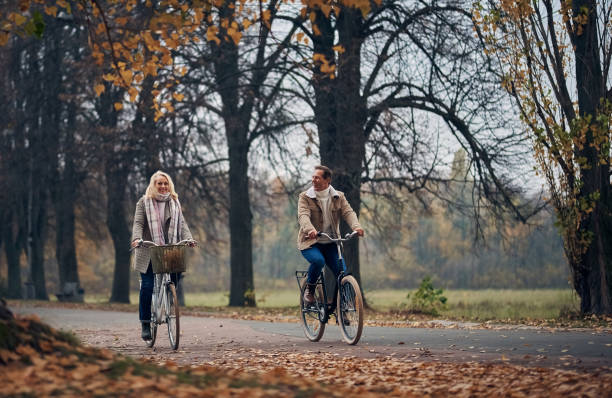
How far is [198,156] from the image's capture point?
24.0m

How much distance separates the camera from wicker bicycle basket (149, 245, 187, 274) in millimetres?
9289

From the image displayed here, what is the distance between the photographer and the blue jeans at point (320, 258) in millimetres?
9828

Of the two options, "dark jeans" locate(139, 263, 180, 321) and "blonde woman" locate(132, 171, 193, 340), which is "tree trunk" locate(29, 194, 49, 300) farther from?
"blonde woman" locate(132, 171, 193, 340)

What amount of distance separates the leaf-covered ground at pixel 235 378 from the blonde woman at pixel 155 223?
283cm

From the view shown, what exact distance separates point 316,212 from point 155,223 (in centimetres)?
189

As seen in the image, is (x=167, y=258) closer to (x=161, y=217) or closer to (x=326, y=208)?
(x=161, y=217)

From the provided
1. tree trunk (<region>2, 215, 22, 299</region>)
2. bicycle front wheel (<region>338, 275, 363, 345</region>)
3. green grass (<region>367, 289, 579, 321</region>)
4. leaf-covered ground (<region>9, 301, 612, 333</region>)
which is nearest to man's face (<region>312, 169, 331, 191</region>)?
bicycle front wheel (<region>338, 275, 363, 345</region>)

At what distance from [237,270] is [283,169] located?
3271 mm

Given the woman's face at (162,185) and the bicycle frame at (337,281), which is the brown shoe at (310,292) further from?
the woman's face at (162,185)

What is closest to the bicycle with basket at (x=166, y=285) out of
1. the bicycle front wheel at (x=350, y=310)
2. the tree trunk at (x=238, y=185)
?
the bicycle front wheel at (x=350, y=310)

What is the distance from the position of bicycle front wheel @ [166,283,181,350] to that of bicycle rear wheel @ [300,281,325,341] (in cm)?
166

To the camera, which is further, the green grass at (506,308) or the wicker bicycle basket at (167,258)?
the green grass at (506,308)

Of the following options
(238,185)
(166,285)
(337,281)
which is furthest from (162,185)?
(238,185)

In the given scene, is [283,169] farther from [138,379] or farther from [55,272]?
[55,272]
